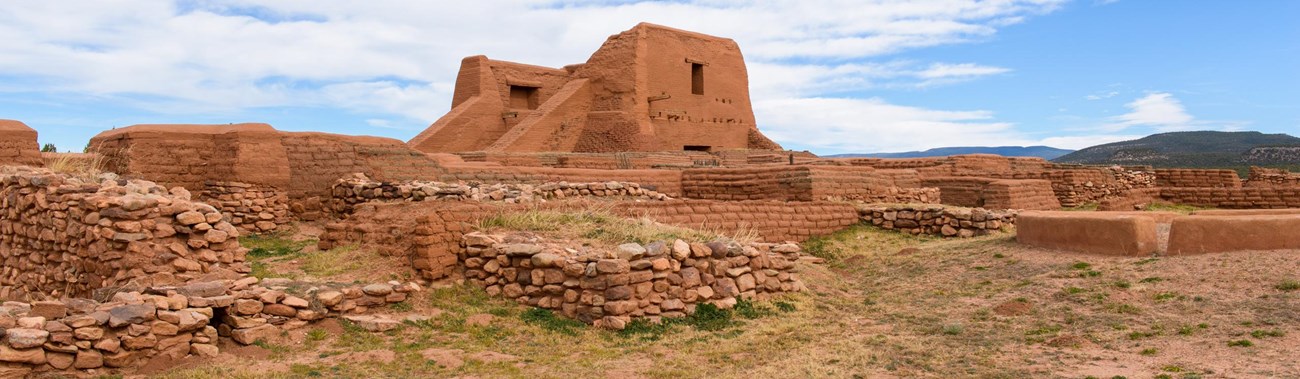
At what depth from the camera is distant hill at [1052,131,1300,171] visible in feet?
154

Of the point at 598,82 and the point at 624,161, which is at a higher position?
the point at 598,82

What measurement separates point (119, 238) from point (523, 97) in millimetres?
19780

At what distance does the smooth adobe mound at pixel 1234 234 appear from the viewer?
799cm

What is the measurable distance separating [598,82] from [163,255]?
18667 millimetres

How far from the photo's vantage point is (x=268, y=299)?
251 inches

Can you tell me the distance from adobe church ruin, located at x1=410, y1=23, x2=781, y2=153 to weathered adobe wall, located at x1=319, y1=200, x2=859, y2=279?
1135 cm

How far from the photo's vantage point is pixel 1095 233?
8.89 metres

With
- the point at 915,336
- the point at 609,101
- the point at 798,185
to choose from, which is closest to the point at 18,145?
the point at 915,336

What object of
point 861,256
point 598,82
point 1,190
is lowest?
point 861,256

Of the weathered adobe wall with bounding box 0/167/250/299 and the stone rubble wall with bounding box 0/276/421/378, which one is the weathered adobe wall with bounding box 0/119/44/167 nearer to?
the weathered adobe wall with bounding box 0/167/250/299

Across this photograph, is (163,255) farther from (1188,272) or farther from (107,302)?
(1188,272)

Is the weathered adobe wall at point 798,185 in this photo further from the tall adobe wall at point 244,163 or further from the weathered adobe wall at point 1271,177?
the weathered adobe wall at point 1271,177

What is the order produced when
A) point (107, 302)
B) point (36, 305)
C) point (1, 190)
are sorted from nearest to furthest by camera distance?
point (36, 305) → point (107, 302) → point (1, 190)

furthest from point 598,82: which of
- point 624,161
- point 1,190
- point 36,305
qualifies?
point 36,305
